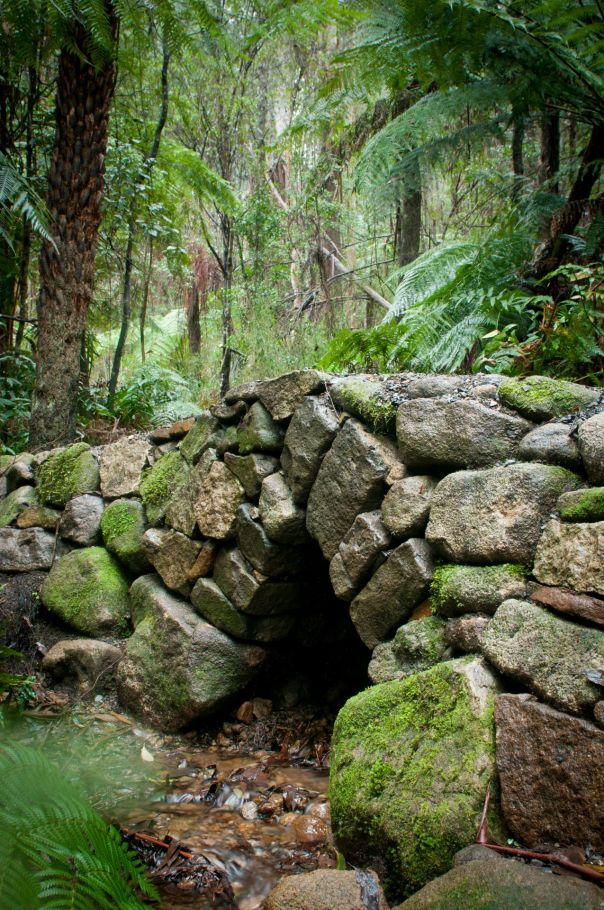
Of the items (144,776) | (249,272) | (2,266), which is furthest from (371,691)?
(249,272)

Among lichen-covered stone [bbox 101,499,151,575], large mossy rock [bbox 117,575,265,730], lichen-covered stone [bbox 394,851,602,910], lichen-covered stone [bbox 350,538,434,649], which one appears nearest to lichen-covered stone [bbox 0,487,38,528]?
lichen-covered stone [bbox 101,499,151,575]

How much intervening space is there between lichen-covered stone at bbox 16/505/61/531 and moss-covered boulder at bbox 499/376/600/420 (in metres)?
3.34

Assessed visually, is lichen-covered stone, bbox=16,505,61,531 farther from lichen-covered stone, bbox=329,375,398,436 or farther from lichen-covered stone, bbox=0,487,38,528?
lichen-covered stone, bbox=329,375,398,436

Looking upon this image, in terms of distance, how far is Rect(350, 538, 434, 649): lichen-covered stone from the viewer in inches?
93.8

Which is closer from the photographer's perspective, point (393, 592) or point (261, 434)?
point (393, 592)

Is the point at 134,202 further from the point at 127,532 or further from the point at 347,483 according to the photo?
the point at 347,483

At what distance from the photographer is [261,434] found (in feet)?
10.9

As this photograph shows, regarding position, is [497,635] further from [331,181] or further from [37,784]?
[331,181]

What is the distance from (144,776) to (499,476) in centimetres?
217

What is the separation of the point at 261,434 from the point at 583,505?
1.77 m

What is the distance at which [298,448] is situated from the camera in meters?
3.07

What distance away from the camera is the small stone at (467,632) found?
2023 millimetres

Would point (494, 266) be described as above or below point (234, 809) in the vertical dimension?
above

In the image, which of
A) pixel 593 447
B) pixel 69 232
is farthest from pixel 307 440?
pixel 69 232
